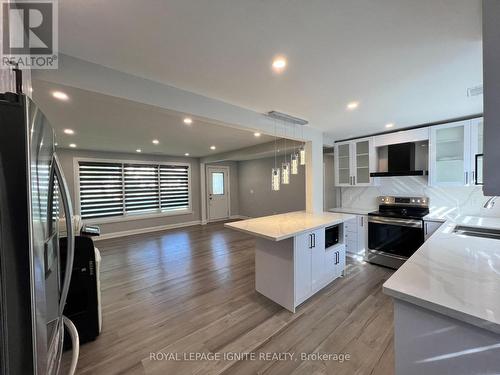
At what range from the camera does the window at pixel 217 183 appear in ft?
25.3

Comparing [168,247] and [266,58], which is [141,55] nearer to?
[266,58]

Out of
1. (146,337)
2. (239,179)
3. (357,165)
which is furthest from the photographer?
(239,179)

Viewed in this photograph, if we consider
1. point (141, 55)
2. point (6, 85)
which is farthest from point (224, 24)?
point (6, 85)

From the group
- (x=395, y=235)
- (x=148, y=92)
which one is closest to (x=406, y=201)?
(x=395, y=235)

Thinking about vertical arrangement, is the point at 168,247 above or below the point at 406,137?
below

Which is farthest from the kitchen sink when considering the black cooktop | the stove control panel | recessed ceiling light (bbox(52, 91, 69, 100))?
recessed ceiling light (bbox(52, 91, 69, 100))

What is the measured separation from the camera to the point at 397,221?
3.24 meters

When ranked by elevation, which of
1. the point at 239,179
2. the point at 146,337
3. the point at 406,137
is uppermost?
the point at 406,137

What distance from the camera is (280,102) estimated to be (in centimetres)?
247

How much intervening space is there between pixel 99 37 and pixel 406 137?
4.25 m

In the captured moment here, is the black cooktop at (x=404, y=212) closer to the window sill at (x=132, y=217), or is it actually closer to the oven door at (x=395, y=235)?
the oven door at (x=395, y=235)

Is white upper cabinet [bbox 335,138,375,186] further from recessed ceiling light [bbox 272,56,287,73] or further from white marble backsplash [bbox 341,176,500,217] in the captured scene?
recessed ceiling light [bbox 272,56,287,73]

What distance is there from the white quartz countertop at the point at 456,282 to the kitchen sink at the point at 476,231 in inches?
24.3

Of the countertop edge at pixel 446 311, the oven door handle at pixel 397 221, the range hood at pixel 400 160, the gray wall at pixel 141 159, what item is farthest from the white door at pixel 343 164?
the gray wall at pixel 141 159
